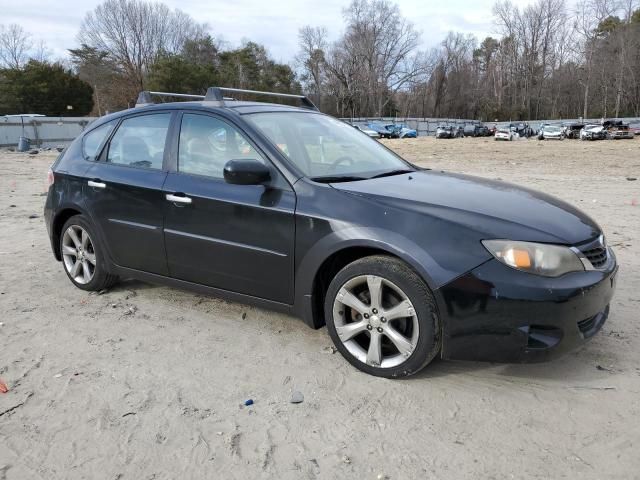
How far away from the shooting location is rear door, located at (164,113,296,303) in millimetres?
3533

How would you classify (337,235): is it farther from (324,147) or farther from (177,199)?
(177,199)

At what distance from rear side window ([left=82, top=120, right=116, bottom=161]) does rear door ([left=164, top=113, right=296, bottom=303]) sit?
100cm

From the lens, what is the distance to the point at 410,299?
3.06 meters

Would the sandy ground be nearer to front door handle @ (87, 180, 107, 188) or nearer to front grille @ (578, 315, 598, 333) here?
front grille @ (578, 315, 598, 333)

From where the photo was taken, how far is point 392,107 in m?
93.0

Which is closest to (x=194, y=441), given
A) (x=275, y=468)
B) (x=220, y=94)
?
(x=275, y=468)

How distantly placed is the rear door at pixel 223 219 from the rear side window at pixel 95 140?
1.00 metres

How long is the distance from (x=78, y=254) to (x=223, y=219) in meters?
1.90

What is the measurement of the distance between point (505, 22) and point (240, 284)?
95386 millimetres

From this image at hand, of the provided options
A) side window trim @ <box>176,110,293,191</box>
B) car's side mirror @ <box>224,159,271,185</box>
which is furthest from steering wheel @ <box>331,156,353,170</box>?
car's side mirror @ <box>224,159,271,185</box>

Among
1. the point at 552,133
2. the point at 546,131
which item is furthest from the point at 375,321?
the point at 546,131

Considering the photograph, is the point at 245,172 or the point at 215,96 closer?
the point at 245,172

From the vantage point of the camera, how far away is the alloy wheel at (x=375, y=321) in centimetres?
314

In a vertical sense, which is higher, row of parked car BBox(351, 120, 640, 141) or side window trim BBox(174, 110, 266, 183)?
row of parked car BBox(351, 120, 640, 141)
